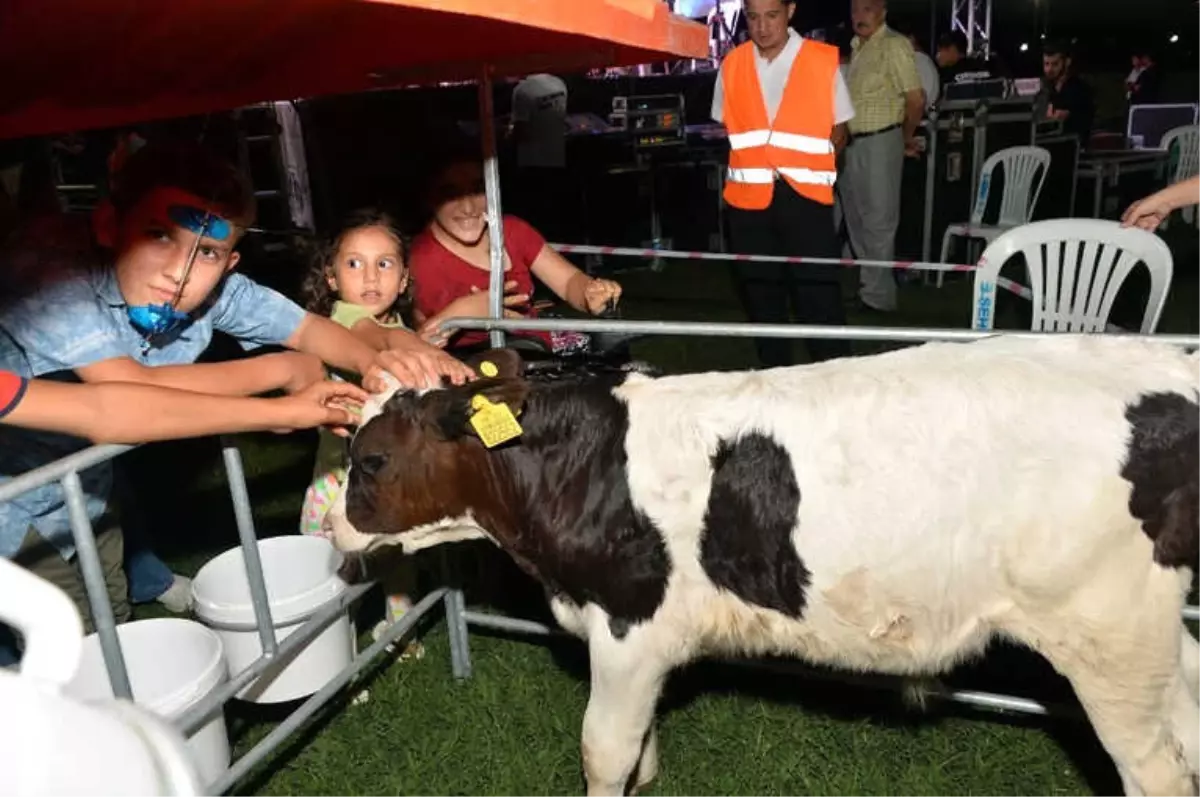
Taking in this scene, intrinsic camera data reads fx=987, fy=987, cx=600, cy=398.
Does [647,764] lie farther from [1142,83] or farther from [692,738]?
[1142,83]

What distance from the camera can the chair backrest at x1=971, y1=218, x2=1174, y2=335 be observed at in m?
4.13

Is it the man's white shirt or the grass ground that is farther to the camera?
the man's white shirt

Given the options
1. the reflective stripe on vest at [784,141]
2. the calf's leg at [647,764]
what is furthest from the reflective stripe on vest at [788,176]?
the calf's leg at [647,764]

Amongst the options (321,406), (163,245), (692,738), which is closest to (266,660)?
(321,406)

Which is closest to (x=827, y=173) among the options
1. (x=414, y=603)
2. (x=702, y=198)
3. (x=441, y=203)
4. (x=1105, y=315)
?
(x=1105, y=315)

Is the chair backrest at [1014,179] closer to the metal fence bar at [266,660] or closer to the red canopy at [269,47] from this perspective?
the red canopy at [269,47]

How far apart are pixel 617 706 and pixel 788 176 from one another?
398 centimetres

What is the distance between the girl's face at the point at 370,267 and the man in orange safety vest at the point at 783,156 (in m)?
2.92

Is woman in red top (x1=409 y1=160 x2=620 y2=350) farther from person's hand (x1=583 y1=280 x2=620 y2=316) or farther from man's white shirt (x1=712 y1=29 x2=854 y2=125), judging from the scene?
man's white shirt (x1=712 y1=29 x2=854 y2=125)

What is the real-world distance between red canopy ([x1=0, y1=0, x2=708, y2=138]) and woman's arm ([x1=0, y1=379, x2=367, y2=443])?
2.54 ft

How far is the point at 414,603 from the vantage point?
11.9 ft

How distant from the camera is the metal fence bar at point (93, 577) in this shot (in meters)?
1.99

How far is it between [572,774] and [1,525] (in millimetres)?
1791

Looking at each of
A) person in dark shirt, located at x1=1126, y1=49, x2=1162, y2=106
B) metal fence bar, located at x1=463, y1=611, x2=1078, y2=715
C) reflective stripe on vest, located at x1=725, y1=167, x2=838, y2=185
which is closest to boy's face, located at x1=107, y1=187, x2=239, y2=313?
metal fence bar, located at x1=463, y1=611, x2=1078, y2=715
